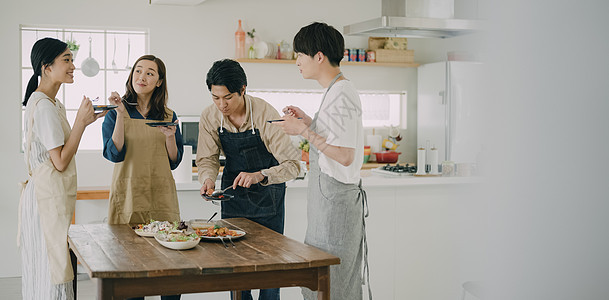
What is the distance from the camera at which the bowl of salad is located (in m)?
1.97

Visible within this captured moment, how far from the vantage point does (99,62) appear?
20.1 ft

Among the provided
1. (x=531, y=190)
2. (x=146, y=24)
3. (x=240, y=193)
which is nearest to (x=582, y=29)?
(x=531, y=190)

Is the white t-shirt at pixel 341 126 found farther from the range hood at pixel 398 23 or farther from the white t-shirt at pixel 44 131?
the range hood at pixel 398 23

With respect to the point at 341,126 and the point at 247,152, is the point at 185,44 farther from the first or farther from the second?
the point at 341,126

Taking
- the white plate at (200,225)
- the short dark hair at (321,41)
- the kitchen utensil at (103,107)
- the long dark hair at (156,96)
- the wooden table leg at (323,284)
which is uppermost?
the short dark hair at (321,41)

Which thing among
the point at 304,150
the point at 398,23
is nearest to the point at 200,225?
the point at 398,23

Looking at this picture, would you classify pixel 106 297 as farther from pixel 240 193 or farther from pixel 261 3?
pixel 261 3

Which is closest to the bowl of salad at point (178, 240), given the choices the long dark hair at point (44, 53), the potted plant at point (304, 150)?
the long dark hair at point (44, 53)

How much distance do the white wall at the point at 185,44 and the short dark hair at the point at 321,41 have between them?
3.44 metres

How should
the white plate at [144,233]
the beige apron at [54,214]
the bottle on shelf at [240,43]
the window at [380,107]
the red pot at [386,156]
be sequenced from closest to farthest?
the white plate at [144,233], the beige apron at [54,214], the bottle on shelf at [240,43], the red pot at [386,156], the window at [380,107]

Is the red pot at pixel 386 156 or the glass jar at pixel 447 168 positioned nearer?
Answer: the glass jar at pixel 447 168

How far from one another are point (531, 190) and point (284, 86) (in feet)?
20.5

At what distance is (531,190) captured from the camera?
300mm

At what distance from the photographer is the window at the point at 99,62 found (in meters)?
6.02
